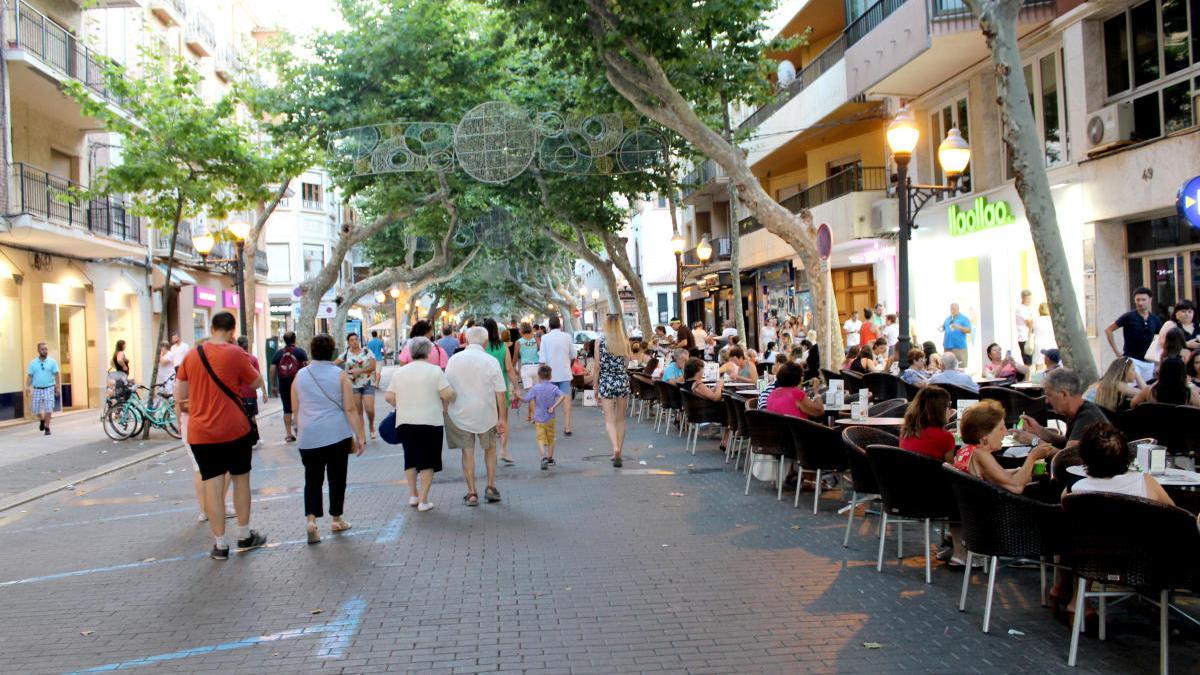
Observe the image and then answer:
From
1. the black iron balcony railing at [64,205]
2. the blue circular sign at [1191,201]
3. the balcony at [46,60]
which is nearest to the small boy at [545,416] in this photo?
the blue circular sign at [1191,201]

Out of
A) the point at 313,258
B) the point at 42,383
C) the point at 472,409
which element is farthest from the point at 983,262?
the point at 313,258

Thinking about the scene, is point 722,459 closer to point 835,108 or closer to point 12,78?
point 835,108

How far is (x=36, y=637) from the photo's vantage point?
5.95 m

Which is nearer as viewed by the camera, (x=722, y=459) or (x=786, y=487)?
(x=786, y=487)

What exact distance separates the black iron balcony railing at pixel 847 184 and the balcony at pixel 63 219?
1624cm

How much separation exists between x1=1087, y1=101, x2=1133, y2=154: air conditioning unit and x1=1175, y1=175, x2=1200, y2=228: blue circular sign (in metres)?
3.23

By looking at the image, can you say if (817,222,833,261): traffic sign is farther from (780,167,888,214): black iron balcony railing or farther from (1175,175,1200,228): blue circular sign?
(780,167,888,214): black iron balcony railing

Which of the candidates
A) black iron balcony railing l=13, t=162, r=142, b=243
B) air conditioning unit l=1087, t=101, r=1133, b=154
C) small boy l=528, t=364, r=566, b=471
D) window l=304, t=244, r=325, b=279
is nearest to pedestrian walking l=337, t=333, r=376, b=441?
small boy l=528, t=364, r=566, b=471

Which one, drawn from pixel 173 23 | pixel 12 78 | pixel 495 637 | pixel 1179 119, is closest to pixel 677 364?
pixel 1179 119

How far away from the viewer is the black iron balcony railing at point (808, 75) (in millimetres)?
24594

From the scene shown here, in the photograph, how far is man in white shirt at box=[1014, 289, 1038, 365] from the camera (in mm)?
17000

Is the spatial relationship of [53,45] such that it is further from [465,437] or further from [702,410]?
[465,437]

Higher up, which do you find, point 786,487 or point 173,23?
point 173,23

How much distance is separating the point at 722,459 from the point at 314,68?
16.9 meters
